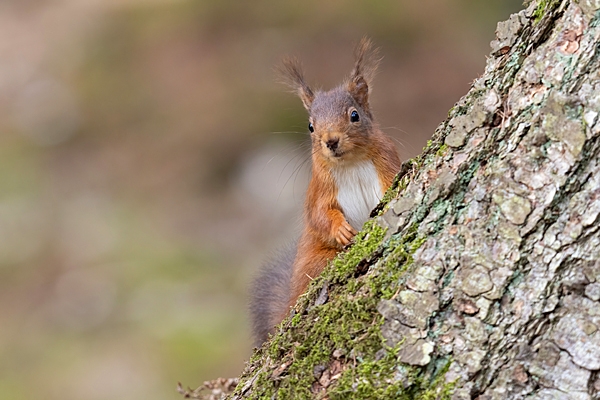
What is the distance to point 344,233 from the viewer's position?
3045 millimetres

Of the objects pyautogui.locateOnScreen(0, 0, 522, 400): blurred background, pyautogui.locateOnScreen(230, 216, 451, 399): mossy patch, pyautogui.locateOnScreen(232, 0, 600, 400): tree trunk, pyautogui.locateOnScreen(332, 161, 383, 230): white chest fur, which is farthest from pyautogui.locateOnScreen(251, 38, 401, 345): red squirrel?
pyautogui.locateOnScreen(0, 0, 522, 400): blurred background

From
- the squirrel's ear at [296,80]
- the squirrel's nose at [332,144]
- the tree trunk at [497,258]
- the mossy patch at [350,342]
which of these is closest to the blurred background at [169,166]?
the squirrel's ear at [296,80]

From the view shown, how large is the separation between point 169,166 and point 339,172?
6.25 metres

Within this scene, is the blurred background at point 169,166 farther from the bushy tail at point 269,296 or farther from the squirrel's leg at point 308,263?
the squirrel's leg at point 308,263

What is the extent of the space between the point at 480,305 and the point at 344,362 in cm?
37

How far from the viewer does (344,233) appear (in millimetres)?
3045

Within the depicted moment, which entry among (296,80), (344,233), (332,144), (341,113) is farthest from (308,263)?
(296,80)

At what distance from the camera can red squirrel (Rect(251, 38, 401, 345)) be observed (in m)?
3.19

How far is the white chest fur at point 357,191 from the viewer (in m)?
3.30

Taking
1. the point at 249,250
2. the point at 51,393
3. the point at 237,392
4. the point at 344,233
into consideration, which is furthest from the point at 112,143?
the point at 237,392

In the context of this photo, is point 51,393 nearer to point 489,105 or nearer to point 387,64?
point 387,64

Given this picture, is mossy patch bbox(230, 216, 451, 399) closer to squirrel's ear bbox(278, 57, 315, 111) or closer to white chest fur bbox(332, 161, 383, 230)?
white chest fur bbox(332, 161, 383, 230)

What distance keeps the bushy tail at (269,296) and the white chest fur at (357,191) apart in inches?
21.9

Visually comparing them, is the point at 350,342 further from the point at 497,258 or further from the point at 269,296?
the point at 269,296
